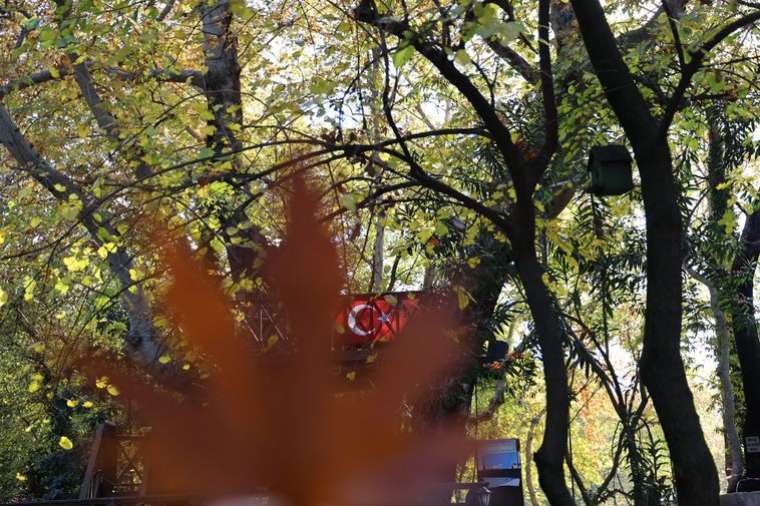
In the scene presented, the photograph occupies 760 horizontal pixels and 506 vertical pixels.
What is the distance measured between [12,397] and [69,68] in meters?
10.3

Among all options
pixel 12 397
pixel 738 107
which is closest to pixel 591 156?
pixel 738 107

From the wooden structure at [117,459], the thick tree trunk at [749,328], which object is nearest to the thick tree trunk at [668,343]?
the wooden structure at [117,459]

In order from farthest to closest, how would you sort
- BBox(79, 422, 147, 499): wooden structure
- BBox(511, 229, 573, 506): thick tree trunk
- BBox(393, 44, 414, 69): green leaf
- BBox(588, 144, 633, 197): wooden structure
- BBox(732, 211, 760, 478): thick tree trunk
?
BBox(732, 211, 760, 478): thick tree trunk, BBox(588, 144, 633, 197): wooden structure, BBox(511, 229, 573, 506): thick tree trunk, BBox(393, 44, 414, 69): green leaf, BBox(79, 422, 147, 499): wooden structure

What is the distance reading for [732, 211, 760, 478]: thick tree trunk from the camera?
469 inches

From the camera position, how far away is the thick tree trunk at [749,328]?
39.1 feet

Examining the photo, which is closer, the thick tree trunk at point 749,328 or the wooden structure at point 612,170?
the wooden structure at point 612,170

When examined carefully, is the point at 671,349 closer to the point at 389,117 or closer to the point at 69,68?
the point at 389,117

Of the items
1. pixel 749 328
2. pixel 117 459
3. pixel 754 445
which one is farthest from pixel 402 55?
pixel 754 445

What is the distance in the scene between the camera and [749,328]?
12336 millimetres

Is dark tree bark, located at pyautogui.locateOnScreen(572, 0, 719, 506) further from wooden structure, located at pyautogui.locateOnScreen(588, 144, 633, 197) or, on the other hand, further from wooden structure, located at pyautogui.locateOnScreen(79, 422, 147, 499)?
wooden structure, located at pyautogui.locateOnScreen(79, 422, 147, 499)

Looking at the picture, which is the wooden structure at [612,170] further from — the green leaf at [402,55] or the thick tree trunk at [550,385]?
the green leaf at [402,55]

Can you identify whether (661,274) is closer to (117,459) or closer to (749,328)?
(117,459)

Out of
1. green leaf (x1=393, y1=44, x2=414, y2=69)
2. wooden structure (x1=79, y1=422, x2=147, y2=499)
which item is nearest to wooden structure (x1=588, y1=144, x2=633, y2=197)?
green leaf (x1=393, y1=44, x2=414, y2=69)

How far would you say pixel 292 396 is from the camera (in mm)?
941
